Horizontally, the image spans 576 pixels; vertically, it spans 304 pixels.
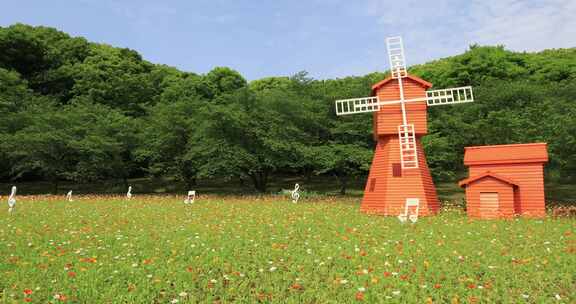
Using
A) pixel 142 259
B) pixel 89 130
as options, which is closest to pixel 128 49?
pixel 89 130

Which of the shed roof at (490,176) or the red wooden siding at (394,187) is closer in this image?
the shed roof at (490,176)

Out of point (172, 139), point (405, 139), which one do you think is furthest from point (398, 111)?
point (172, 139)

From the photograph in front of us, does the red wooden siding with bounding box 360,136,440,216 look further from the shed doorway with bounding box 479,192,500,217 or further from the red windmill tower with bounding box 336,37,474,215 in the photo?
the shed doorway with bounding box 479,192,500,217

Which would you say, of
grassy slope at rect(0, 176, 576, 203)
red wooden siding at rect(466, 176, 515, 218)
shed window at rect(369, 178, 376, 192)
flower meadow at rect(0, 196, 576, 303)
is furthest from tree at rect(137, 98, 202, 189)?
red wooden siding at rect(466, 176, 515, 218)

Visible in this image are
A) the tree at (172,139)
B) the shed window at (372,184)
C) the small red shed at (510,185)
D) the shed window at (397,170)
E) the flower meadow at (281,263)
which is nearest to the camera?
the flower meadow at (281,263)

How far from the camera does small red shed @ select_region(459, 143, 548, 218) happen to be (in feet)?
62.4

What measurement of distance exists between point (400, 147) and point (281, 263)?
43.8 ft

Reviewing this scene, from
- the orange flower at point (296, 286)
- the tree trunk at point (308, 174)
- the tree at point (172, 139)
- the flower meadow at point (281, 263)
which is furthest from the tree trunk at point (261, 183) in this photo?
the orange flower at point (296, 286)

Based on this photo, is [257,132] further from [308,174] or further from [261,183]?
[308,174]

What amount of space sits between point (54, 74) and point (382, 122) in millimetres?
49516

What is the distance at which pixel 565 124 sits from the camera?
2462cm

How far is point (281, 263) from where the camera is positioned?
8844 mm

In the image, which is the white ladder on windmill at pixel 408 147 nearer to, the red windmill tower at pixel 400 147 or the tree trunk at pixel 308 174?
the red windmill tower at pixel 400 147

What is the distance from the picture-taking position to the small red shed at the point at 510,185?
62.4 feet
